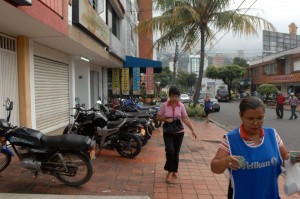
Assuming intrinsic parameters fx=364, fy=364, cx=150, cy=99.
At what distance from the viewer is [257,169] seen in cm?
251

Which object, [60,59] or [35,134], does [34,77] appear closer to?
[60,59]

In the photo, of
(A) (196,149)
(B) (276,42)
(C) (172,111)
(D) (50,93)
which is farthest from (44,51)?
(B) (276,42)

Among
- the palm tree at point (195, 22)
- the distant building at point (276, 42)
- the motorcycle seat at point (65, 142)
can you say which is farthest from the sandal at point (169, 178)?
the distant building at point (276, 42)

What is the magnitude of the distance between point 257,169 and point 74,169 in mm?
3356

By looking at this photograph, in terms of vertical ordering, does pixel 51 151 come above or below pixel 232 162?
below

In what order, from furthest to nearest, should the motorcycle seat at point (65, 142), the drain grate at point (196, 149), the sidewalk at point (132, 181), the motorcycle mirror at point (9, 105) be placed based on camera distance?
1. the drain grate at point (196, 149)
2. the motorcycle mirror at point (9, 105)
3. the sidewalk at point (132, 181)
4. the motorcycle seat at point (65, 142)

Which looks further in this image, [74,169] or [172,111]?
[172,111]

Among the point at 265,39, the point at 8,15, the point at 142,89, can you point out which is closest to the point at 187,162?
the point at 8,15

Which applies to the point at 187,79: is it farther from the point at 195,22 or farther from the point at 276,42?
the point at 195,22

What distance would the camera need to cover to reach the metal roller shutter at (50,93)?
967 cm

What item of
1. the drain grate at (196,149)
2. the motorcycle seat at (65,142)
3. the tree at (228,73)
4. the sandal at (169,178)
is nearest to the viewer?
the motorcycle seat at (65,142)

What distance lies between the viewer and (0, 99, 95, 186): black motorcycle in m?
5.13

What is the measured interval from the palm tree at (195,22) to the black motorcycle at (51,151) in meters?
13.0

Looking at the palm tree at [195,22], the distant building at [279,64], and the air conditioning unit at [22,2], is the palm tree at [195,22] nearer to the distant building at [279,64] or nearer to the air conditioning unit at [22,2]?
the air conditioning unit at [22,2]
